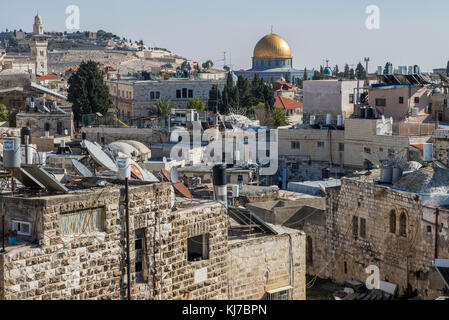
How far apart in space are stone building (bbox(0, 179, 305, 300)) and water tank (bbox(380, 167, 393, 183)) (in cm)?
645

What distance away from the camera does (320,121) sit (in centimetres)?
4050

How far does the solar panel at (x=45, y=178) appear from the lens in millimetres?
9109

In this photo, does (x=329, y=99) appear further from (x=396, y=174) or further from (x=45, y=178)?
(x=45, y=178)

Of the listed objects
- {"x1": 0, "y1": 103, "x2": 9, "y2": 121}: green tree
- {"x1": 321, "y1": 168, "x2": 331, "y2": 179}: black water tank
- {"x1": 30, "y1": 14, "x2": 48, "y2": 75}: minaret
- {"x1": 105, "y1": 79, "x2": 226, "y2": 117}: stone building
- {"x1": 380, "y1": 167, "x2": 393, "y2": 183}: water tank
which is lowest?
{"x1": 321, "y1": 168, "x2": 331, "y2": 179}: black water tank

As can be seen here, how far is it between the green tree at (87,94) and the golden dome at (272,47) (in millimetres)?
44017

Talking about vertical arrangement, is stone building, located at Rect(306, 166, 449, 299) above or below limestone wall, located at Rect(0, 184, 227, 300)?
below

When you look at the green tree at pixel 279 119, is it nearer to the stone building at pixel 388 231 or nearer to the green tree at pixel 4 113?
the green tree at pixel 4 113

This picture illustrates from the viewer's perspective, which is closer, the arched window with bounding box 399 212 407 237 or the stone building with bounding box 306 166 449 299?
the stone building with bounding box 306 166 449 299

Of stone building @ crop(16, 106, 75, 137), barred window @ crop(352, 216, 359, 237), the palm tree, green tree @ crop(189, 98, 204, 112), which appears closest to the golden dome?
green tree @ crop(189, 98, 204, 112)

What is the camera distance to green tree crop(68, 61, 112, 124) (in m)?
48.8

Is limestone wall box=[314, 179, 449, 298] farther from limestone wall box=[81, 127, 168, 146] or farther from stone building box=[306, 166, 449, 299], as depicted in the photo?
limestone wall box=[81, 127, 168, 146]

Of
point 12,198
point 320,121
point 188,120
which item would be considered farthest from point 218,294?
point 320,121

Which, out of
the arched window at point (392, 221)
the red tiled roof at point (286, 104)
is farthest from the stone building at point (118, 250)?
the red tiled roof at point (286, 104)
